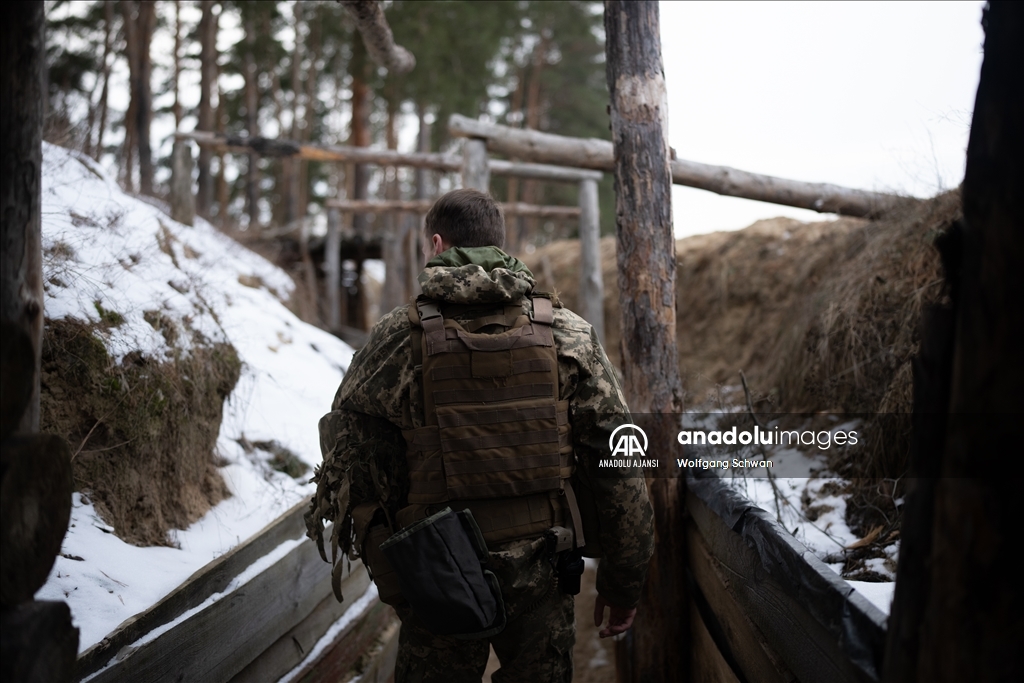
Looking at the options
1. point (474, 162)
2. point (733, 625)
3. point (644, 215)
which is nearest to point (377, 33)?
point (474, 162)

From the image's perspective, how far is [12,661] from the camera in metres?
1.40

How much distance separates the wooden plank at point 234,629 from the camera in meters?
2.12

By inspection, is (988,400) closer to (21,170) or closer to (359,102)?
(21,170)

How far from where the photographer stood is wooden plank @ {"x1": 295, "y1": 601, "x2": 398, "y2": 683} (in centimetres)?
326

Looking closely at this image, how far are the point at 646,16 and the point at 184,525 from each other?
329 centimetres

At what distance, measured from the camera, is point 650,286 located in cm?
336

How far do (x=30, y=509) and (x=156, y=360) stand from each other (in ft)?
6.23

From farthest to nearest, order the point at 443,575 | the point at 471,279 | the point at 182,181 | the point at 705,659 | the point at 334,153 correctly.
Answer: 1. the point at 334,153
2. the point at 182,181
3. the point at 705,659
4. the point at 471,279
5. the point at 443,575

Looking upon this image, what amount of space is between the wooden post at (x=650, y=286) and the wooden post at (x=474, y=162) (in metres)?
2.82

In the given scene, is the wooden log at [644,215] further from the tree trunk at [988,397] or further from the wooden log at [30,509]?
the wooden log at [30,509]

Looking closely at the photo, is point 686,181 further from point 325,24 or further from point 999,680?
point 325,24

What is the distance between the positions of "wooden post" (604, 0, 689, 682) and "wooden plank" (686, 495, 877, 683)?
0.50 metres

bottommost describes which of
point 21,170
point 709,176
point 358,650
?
point 358,650

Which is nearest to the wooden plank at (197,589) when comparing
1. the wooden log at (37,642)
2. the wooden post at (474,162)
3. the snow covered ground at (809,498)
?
the wooden log at (37,642)
